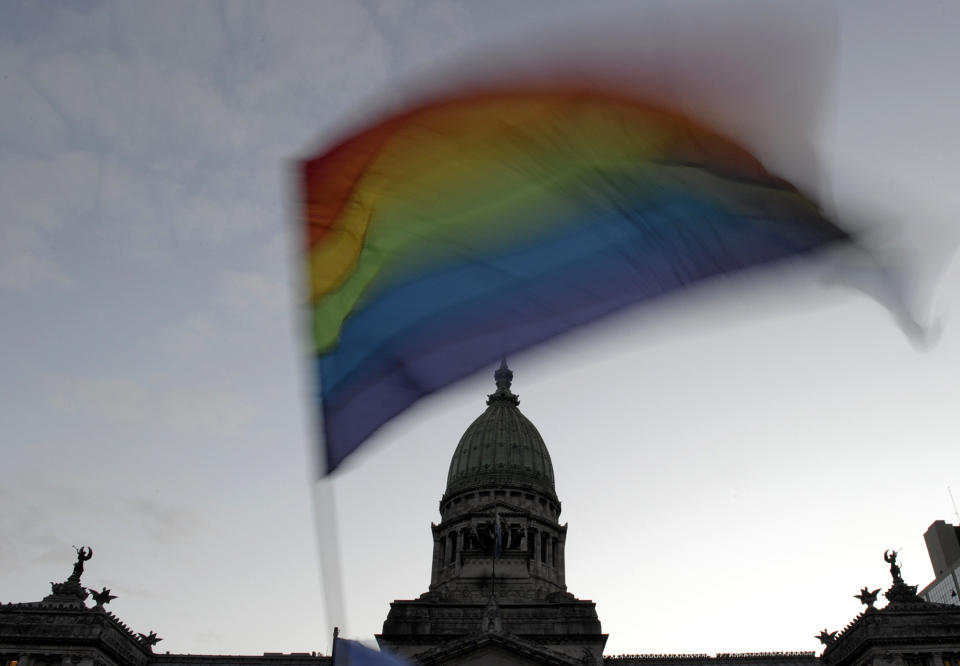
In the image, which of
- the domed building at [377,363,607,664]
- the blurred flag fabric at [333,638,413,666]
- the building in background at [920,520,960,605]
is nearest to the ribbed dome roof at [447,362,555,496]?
the domed building at [377,363,607,664]

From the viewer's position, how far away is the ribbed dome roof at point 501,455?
93.9 metres

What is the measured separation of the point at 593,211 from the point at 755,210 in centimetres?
150

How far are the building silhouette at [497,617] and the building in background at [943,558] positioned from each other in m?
83.8

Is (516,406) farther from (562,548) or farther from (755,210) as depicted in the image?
(755,210)

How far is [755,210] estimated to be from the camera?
26.2ft

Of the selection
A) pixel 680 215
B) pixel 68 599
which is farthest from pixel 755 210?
pixel 68 599

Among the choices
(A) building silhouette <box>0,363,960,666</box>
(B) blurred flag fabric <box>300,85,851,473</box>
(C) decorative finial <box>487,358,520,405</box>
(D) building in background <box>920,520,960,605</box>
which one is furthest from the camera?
(D) building in background <box>920,520,960,605</box>

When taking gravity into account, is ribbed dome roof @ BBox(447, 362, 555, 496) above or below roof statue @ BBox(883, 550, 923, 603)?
above

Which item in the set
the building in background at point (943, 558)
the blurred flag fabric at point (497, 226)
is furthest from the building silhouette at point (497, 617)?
the building in background at point (943, 558)

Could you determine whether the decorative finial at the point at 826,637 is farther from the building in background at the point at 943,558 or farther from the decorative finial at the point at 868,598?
the building in background at the point at 943,558

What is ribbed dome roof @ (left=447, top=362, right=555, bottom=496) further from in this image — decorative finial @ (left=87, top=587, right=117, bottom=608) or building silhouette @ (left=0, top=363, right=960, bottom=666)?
decorative finial @ (left=87, top=587, right=117, bottom=608)

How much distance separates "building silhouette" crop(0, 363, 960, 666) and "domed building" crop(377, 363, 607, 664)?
0.37 feet

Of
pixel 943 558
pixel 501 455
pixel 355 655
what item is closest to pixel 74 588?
pixel 501 455

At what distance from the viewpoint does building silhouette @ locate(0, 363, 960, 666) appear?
59969mm
